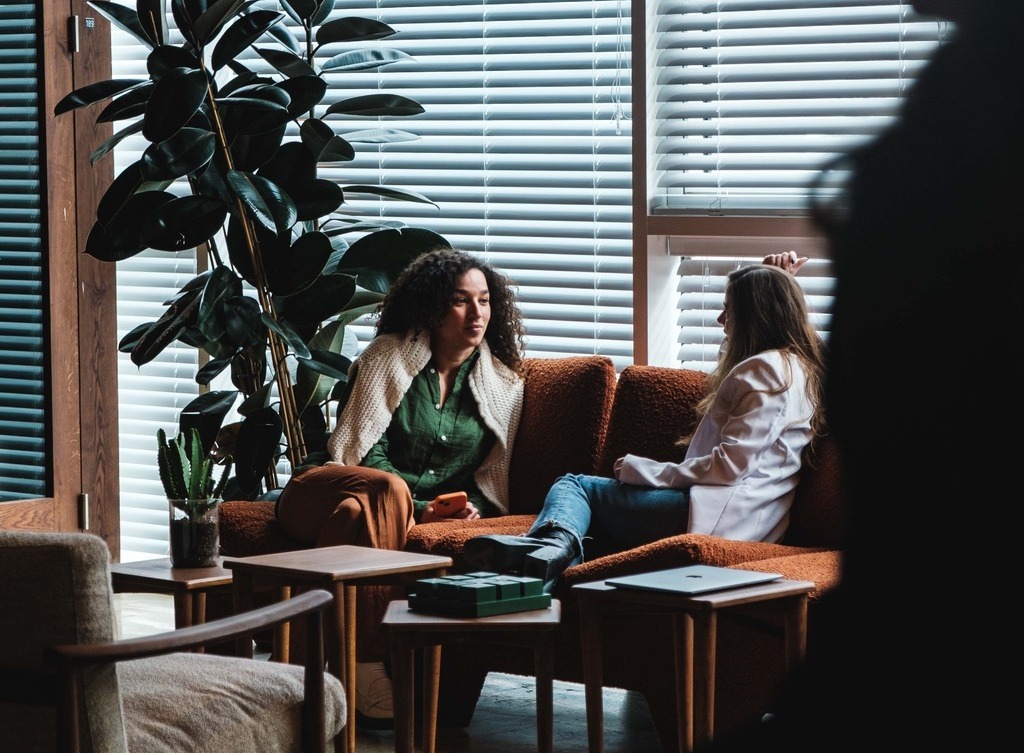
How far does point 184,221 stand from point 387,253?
65 cm

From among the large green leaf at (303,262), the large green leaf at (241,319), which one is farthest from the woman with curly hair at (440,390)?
the large green leaf at (241,319)

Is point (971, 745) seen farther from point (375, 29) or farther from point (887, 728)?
point (375, 29)

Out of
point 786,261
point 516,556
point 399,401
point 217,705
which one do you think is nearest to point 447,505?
point 399,401

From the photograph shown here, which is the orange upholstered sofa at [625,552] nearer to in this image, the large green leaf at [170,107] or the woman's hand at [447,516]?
the woman's hand at [447,516]

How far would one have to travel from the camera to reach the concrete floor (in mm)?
3252

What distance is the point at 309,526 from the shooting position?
3.58 m

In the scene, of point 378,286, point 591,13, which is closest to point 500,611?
point 378,286

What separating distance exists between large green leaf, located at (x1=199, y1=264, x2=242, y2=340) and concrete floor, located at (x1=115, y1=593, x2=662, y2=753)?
4.58 ft

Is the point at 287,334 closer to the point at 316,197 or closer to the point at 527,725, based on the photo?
the point at 316,197

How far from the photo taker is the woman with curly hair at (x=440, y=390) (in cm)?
390

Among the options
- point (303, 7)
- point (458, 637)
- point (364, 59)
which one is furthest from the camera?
point (364, 59)

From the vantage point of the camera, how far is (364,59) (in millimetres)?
4352

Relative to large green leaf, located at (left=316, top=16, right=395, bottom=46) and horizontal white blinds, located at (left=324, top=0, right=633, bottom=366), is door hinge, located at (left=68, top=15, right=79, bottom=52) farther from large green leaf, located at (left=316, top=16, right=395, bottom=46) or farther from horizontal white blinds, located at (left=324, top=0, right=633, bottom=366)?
large green leaf, located at (left=316, top=16, right=395, bottom=46)

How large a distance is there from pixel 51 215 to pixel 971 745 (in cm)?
515
